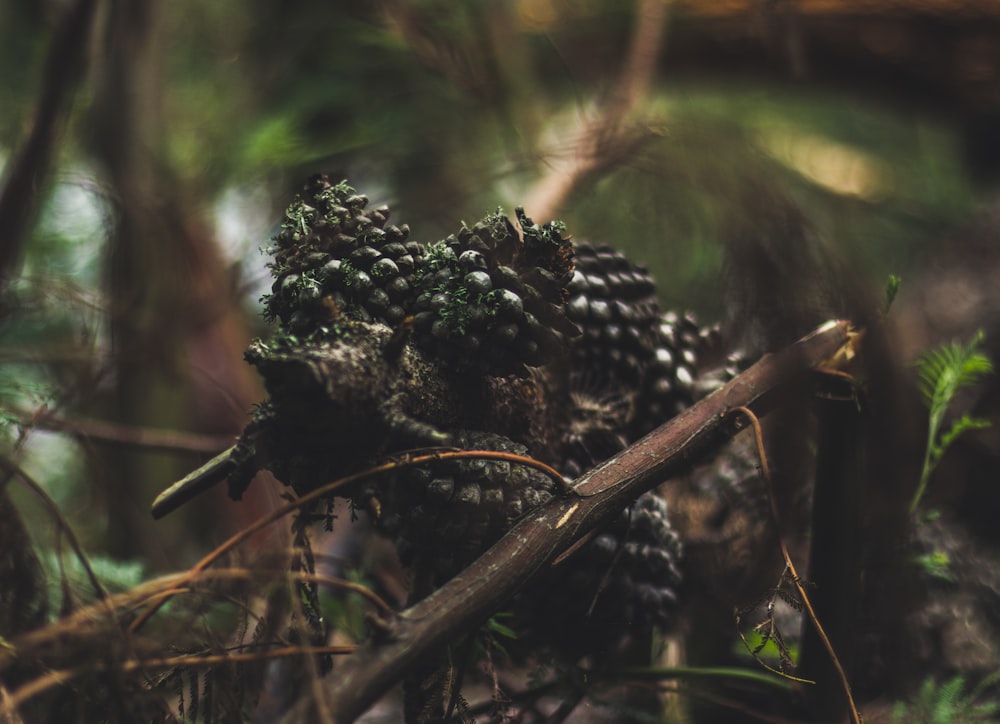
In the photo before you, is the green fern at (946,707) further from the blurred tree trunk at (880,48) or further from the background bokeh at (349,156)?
the blurred tree trunk at (880,48)

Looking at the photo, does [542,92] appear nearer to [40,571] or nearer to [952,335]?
[952,335]

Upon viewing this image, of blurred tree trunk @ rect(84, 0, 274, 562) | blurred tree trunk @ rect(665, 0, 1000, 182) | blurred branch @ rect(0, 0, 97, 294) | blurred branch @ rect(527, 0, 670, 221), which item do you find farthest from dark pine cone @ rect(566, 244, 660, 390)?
blurred tree trunk @ rect(665, 0, 1000, 182)

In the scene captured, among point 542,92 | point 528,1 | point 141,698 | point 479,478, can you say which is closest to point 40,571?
point 141,698

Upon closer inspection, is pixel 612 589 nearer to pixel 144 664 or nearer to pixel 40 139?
pixel 144 664

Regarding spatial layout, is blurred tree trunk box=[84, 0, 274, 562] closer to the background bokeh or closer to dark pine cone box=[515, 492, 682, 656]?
the background bokeh

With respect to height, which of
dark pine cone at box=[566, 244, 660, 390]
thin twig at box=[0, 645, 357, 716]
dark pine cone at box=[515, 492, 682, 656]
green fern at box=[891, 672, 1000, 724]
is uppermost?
dark pine cone at box=[566, 244, 660, 390]

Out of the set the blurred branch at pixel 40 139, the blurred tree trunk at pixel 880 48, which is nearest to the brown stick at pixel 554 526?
the blurred branch at pixel 40 139
